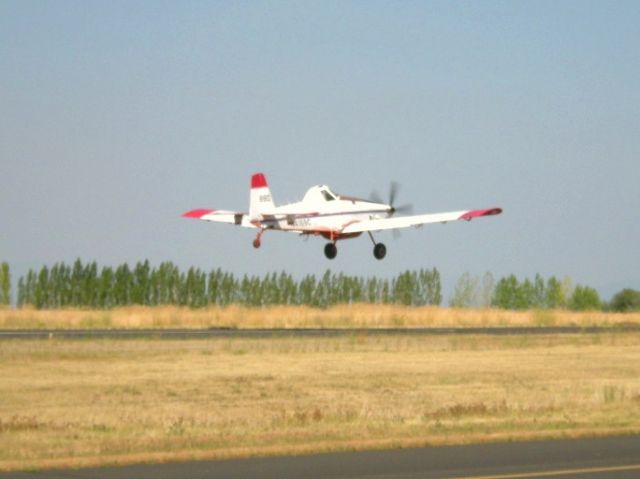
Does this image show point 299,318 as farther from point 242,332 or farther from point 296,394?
point 296,394

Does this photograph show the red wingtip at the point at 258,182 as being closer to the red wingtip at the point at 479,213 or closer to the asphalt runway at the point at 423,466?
the red wingtip at the point at 479,213

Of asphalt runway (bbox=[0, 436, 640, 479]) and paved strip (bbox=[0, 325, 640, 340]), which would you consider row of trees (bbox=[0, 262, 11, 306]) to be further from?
asphalt runway (bbox=[0, 436, 640, 479])

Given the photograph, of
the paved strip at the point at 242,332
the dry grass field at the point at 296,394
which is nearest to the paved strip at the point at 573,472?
the dry grass field at the point at 296,394

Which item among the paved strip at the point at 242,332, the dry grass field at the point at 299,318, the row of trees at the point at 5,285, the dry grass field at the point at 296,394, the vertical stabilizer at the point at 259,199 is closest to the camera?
the dry grass field at the point at 296,394

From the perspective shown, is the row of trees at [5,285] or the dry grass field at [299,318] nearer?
the dry grass field at [299,318]

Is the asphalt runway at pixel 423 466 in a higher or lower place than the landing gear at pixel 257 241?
lower

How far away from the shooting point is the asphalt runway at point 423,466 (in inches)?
691

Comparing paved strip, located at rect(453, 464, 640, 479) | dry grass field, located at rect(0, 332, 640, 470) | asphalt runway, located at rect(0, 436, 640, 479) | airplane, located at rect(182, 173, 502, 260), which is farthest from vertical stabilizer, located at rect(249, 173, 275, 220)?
paved strip, located at rect(453, 464, 640, 479)

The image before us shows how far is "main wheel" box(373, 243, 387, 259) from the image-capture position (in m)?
58.5

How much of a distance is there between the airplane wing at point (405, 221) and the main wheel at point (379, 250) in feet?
2.81

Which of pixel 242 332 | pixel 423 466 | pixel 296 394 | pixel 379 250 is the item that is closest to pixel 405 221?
pixel 379 250

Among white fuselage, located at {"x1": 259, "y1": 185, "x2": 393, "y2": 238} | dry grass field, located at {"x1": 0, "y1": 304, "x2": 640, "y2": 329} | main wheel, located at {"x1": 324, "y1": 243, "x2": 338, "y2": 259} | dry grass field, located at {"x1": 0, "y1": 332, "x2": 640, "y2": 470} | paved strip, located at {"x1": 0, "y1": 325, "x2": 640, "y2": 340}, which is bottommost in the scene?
dry grass field, located at {"x1": 0, "y1": 332, "x2": 640, "y2": 470}

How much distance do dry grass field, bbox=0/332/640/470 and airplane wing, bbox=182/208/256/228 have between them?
8.49 metres

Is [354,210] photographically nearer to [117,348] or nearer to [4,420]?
[117,348]
